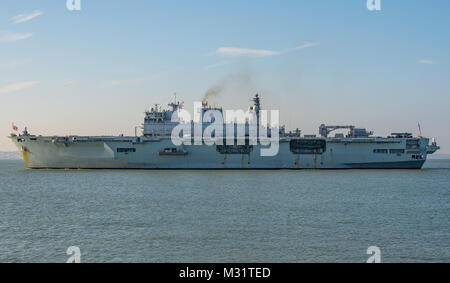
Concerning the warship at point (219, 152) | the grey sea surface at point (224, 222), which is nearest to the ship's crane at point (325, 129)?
the warship at point (219, 152)

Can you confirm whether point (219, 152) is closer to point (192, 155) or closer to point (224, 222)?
point (192, 155)

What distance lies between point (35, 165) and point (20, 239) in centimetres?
3198

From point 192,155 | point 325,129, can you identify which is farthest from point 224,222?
point 325,129

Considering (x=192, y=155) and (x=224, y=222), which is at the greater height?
(x=192, y=155)

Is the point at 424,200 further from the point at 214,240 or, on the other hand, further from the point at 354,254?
the point at 214,240

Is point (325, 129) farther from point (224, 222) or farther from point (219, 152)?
point (224, 222)

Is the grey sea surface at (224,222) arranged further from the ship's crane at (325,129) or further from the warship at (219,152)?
the ship's crane at (325,129)

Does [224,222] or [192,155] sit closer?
[224,222]

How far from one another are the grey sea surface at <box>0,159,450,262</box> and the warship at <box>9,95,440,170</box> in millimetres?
11687

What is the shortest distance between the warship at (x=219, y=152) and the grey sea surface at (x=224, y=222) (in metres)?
11.7

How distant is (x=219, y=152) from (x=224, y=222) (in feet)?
85.5

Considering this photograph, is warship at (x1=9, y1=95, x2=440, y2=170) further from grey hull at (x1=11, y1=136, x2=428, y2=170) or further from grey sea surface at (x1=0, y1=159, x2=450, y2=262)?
grey sea surface at (x1=0, y1=159, x2=450, y2=262)

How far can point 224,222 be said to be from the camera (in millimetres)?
17547
